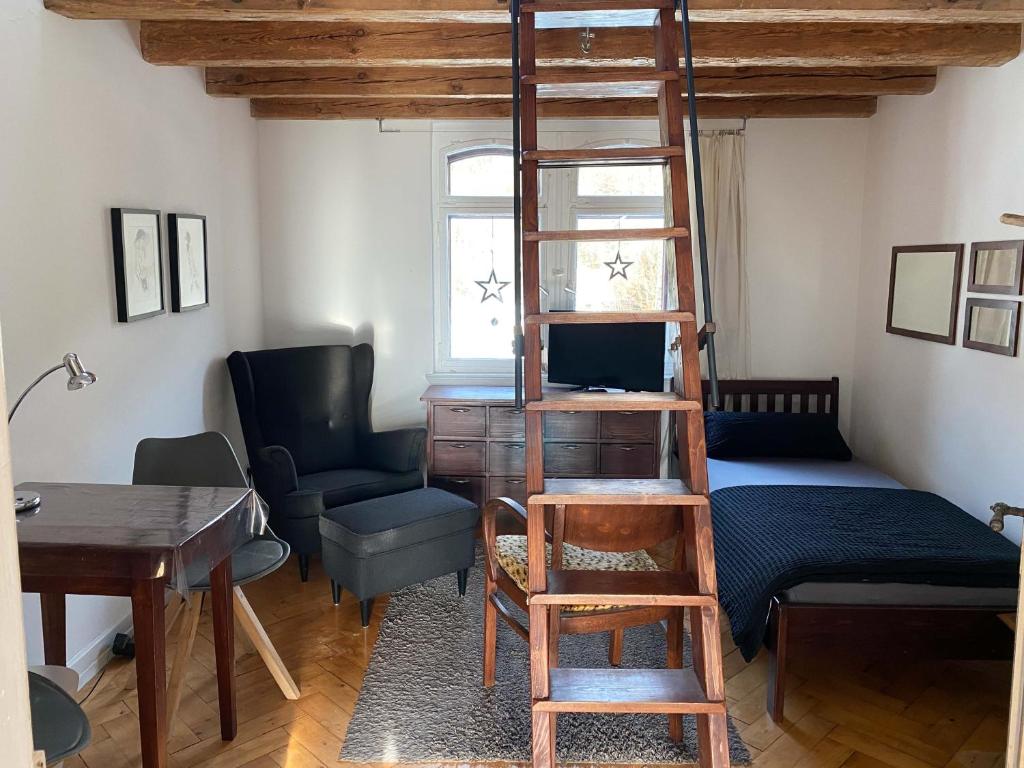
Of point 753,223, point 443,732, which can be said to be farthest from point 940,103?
point 443,732

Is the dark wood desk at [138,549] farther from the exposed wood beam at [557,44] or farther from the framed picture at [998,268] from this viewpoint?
the framed picture at [998,268]

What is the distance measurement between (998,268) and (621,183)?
87.0 inches

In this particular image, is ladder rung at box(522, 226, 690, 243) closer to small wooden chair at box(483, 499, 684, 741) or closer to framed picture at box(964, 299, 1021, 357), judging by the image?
small wooden chair at box(483, 499, 684, 741)

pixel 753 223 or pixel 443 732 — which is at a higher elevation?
pixel 753 223

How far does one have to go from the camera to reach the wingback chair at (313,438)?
13.9 ft

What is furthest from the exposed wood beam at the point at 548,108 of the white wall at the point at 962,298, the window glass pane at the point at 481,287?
the window glass pane at the point at 481,287

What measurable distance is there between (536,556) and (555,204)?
3244 millimetres

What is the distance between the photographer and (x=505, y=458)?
4789 mm

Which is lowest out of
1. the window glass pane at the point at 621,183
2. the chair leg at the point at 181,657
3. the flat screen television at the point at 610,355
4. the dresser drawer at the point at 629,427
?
the chair leg at the point at 181,657

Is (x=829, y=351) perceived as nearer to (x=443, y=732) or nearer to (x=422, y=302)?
(x=422, y=302)

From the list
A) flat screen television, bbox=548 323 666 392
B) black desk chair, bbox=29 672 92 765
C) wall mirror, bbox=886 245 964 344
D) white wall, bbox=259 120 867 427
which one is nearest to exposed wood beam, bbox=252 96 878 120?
white wall, bbox=259 120 867 427

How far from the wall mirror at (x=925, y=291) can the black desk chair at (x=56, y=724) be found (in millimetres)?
3872

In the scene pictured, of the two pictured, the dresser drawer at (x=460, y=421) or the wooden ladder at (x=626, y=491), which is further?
the dresser drawer at (x=460, y=421)

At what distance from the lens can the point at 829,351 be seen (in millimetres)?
5160
